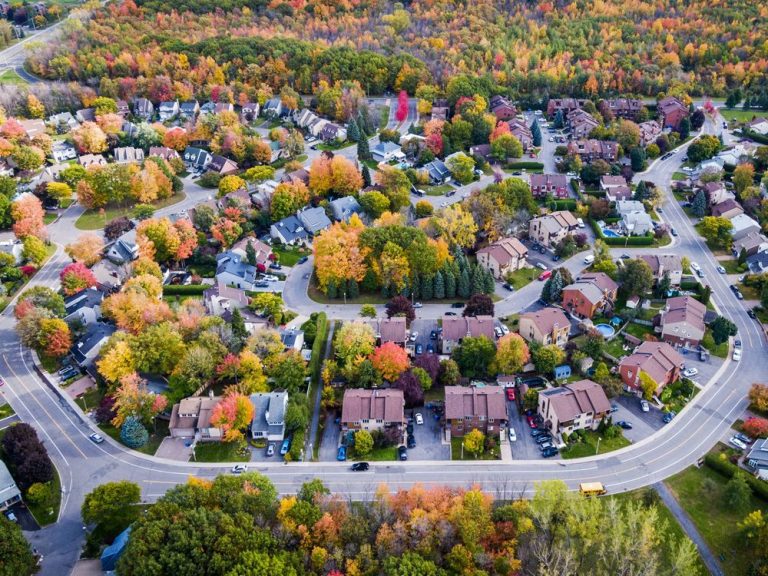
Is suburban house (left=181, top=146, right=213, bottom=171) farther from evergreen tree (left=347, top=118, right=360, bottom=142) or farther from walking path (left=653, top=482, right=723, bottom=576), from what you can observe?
walking path (left=653, top=482, right=723, bottom=576)

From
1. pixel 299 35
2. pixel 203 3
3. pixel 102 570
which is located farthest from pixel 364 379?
pixel 203 3

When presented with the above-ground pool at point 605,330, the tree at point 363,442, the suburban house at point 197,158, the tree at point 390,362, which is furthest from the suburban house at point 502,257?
the suburban house at point 197,158

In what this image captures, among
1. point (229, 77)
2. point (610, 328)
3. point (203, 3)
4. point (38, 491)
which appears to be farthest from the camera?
point (203, 3)

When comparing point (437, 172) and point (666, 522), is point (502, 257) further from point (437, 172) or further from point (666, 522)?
point (666, 522)

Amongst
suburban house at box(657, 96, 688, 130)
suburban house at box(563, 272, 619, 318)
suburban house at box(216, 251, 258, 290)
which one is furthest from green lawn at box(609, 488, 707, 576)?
suburban house at box(657, 96, 688, 130)

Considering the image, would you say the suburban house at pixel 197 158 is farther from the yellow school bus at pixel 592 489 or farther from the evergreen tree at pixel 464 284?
the yellow school bus at pixel 592 489

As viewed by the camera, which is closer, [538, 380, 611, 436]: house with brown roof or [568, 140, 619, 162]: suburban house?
[538, 380, 611, 436]: house with brown roof

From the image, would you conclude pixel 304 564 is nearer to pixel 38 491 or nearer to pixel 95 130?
pixel 38 491
